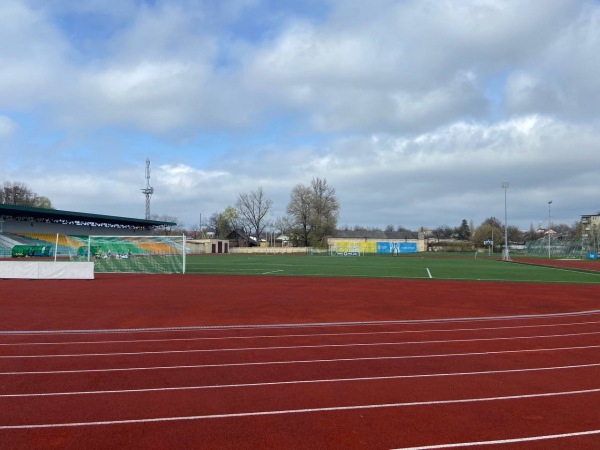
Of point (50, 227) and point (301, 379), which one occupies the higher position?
point (50, 227)

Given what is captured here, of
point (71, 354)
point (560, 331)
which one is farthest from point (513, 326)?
point (71, 354)

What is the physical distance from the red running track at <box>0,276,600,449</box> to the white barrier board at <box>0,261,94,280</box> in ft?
41.5

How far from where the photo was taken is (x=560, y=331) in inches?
456

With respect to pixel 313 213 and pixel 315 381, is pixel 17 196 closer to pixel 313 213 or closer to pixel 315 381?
pixel 313 213

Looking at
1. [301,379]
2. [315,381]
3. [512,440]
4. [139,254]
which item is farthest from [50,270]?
[512,440]

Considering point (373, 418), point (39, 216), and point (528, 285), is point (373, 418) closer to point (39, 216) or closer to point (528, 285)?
point (528, 285)

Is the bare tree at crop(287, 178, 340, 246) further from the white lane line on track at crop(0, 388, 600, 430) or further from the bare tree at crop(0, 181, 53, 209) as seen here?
the white lane line on track at crop(0, 388, 600, 430)

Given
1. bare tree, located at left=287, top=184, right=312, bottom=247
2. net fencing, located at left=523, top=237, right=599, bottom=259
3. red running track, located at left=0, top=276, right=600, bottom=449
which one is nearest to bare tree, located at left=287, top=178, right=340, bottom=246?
bare tree, located at left=287, top=184, right=312, bottom=247

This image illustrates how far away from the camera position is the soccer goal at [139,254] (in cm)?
3503

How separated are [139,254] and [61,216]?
3974 centimetres

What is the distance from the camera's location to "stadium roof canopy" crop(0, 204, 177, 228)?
61.0 metres

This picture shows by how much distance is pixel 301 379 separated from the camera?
7.23 m

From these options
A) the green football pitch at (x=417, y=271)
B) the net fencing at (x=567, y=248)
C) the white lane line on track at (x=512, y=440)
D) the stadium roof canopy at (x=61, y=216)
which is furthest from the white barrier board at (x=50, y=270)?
the net fencing at (x=567, y=248)

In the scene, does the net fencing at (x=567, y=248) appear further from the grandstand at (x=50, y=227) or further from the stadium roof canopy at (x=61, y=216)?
the stadium roof canopy at (x=61, y=216)
